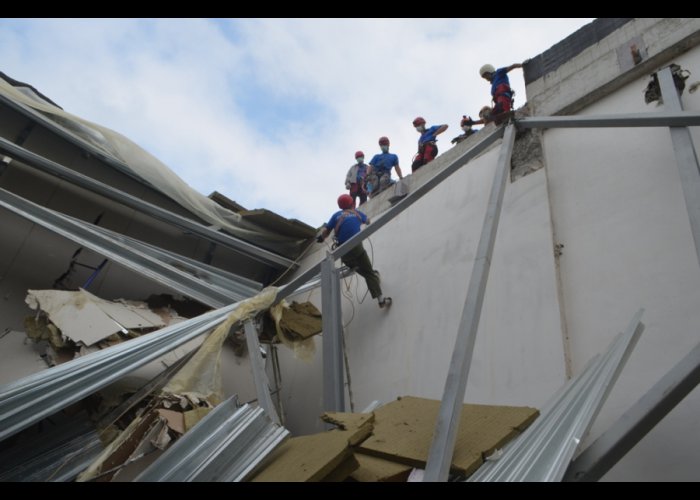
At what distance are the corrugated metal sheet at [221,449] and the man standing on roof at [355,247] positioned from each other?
2567 mm

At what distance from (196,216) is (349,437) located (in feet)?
15.2

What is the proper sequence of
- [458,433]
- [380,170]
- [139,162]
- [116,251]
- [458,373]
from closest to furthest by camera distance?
1. [458,373]
2. [458,433]
3. [116,251]
4. [139,162]
5. [380,170]

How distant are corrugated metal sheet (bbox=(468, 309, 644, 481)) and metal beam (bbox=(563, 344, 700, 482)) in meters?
0.11

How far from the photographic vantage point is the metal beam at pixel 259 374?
13.4 ft

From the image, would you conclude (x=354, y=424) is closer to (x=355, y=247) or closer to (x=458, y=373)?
(x=458, y=373)

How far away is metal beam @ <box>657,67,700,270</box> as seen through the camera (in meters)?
2.73

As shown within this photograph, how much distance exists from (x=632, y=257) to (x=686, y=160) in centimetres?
67

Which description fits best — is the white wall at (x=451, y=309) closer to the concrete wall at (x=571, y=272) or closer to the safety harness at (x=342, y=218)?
the concrete wall at (x=571, y=272)

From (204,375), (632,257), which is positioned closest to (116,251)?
(204,375)

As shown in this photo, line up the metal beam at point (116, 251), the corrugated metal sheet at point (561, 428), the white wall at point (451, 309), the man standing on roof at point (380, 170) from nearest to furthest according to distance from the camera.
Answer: the corrugated metal sheet at point (561, 428)
the white wall at point (451, 309)
the metal beam at point (116, 251)
the man standing on roof at point (380, 170)

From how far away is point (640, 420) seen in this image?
2.08 m

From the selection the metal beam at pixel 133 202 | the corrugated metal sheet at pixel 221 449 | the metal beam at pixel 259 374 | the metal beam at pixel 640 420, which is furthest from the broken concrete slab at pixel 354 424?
the metal beam at pixel 133 202

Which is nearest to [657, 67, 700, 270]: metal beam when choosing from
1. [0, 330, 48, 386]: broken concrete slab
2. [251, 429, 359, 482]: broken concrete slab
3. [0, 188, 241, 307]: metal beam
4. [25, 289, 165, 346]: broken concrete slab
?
[251, 429, 359, 482]: broken concrete slab

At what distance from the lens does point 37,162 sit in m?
5.27
